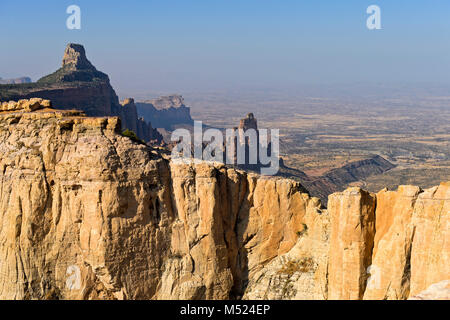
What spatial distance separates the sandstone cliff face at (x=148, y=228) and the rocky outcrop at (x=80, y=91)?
75.9 metres

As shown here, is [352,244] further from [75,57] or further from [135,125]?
[75,57]

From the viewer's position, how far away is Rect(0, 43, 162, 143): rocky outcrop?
11956cm

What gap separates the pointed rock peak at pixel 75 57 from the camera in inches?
6299

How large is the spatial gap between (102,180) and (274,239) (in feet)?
35.6

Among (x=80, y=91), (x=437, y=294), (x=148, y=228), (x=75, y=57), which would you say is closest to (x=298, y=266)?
(x=148, y=228)

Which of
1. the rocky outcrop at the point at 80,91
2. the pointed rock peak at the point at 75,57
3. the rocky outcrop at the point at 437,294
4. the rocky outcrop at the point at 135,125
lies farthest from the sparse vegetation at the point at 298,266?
the pointed rock peak at the point at 75,57

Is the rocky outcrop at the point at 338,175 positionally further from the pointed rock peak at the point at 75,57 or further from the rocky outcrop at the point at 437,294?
the rocky outcrop at the point at 437,294

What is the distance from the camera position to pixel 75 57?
161 metres

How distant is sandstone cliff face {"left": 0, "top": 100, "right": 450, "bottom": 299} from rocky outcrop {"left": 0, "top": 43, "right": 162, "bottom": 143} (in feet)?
249

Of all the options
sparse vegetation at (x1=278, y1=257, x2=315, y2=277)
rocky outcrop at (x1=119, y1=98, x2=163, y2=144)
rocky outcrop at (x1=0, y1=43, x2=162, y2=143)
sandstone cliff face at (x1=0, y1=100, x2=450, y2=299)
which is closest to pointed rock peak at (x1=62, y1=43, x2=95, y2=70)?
rocky outcrop at (x1=0, y1=43, x2=162, y2=143)

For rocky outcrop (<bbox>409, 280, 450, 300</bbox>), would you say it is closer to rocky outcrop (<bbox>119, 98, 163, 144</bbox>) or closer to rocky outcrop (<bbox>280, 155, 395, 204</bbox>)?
rocky outcrop (<bbox>280, 155, 395, 204</bbox>)

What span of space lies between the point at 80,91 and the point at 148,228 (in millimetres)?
102806

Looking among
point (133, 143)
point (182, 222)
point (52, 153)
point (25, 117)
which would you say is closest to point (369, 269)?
point (182, 222)
